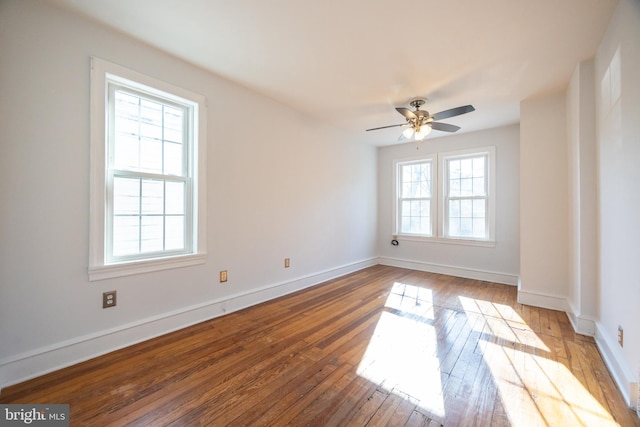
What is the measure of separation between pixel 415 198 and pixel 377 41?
3.60 metres

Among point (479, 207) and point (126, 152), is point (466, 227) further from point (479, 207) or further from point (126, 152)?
point (126, 152)

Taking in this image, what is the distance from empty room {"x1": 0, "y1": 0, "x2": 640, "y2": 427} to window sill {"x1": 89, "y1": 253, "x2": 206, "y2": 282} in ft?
0.05

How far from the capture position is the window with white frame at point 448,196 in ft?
14.7

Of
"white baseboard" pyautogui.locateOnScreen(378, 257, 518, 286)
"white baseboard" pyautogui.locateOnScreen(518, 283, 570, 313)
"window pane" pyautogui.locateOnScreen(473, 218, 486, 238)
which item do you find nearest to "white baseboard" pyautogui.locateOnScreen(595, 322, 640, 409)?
"white baseboard" pyautogui.locateOnScreen(518, 283, 570, 313)

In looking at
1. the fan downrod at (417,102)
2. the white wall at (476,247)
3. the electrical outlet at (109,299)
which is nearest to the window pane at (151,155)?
the electrical outlet at (109,299)

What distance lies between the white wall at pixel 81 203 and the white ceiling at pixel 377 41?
235 millimetres

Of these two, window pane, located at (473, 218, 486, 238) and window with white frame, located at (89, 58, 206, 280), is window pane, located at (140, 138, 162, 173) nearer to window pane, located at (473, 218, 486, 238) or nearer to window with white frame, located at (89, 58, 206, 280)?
window with white frame, located at (89, 58, 206, 280)

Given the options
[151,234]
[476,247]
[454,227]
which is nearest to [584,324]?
[476,247]

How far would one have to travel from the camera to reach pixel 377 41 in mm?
2197

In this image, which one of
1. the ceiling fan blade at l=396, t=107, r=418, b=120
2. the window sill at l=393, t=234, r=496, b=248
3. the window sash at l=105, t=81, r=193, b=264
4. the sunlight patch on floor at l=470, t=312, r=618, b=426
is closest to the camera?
the sunlight patch on floor at l=470, t=312, r=618, b=426

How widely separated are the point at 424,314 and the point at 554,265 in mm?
1737

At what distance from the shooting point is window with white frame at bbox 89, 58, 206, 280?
6.79ft

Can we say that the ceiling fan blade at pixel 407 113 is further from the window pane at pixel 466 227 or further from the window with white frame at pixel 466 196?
the window pane at pixel 466 227

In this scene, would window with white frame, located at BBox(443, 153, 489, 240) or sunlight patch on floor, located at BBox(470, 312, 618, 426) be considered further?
window with white frame, located at BBox(443, 153, 489, 240)
